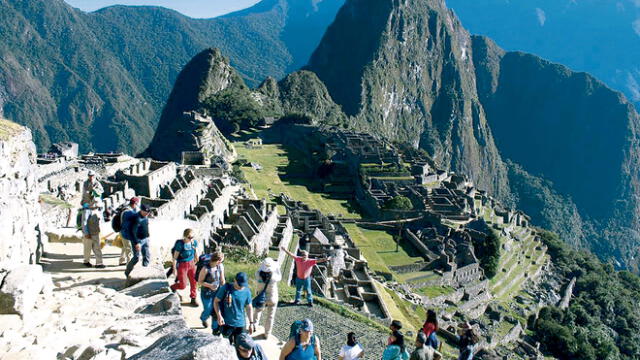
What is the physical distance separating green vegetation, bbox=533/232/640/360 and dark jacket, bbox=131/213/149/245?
4052cm

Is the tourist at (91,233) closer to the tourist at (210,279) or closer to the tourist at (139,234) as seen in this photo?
the tourist at (139,234)

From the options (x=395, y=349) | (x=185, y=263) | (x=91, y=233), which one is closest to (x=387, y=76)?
(x=91, y=233)

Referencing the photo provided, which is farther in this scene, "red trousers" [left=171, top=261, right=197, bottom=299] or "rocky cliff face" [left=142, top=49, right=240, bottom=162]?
"rocky cliff face" [left=142, top=49, right=240, bottom=162]

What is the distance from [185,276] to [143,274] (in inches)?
38.3

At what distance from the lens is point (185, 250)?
1021 centimetres

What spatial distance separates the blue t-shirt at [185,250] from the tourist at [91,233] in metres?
2.45

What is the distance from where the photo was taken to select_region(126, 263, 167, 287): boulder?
420 inches

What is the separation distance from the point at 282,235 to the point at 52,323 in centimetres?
1891

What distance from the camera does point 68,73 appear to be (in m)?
127

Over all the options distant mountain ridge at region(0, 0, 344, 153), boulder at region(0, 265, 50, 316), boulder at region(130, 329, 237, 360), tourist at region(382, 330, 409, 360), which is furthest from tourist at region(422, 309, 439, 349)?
distant mountain ridge at region(0, 0, 344, 153)

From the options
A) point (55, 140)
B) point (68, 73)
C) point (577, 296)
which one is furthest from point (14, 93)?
point (577, 296)

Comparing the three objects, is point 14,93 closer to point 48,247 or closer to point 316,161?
point 316,161

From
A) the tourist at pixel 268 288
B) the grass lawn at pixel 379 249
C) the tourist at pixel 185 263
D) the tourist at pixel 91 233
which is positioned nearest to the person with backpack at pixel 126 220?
the tourist at pixel 91 233

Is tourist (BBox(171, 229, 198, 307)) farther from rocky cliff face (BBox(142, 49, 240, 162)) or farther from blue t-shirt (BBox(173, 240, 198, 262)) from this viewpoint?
rocky cliff face (BBox(142, 49, 240, 162))
